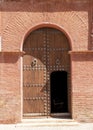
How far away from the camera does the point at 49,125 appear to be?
7.99 metres

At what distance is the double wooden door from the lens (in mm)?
8461

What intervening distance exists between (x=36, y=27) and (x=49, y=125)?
284 centimetres

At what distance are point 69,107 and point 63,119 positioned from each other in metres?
0.48

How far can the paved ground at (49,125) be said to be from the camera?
304 inches

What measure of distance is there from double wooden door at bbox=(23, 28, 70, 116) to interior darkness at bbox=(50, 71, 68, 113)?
10.7 inches

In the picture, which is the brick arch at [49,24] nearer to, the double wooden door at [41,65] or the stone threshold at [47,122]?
the double wooden door at [41,65]

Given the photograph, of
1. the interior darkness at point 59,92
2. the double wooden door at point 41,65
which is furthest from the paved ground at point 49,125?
the interior darkness at point 59,92

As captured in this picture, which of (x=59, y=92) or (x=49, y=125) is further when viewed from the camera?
(x=59, y=92)

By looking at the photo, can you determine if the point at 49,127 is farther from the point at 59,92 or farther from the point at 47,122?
the point at 59,92

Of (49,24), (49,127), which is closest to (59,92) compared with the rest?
(49,127)

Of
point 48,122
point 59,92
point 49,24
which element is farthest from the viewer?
point 59,92

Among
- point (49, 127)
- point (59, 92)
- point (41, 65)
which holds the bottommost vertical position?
point (49, 127)

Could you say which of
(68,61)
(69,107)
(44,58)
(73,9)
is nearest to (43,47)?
(44,58)

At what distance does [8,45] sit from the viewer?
8.22 metres
